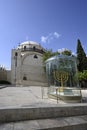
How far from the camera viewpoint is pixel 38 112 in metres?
4.72

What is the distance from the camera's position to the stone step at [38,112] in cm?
440

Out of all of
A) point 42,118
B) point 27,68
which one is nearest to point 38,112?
point 42,118

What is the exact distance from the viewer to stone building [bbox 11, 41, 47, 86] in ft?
106

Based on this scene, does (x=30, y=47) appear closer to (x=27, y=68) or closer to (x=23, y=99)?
(x=27, y=68)

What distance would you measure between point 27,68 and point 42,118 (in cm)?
3027

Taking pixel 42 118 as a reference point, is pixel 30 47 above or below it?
above

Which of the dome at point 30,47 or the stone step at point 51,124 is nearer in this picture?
the stone step at point 51,124

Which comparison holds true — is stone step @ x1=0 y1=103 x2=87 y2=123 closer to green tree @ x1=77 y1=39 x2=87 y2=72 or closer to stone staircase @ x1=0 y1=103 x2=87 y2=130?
stone staircase @ x1=0 y1=103 x2=87 y2=130

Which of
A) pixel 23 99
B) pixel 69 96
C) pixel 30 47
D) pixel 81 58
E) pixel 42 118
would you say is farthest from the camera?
pixel 30 47

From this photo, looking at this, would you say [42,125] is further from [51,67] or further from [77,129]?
[51,67]

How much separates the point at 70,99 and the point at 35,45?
114 feet

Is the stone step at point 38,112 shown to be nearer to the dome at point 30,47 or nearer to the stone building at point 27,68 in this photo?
the stone building at point 27,68

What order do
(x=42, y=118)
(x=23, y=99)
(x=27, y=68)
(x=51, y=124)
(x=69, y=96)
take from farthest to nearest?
1. (x=27, y=68)
2. (x=23, y=99)
3. (x=69, y=96)
4. (x=42, y=118)
5. (x=51, y=124)

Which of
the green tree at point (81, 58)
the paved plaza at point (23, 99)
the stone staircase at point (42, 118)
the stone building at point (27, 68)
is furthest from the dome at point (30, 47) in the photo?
the stone staircase at point (42, 118)
